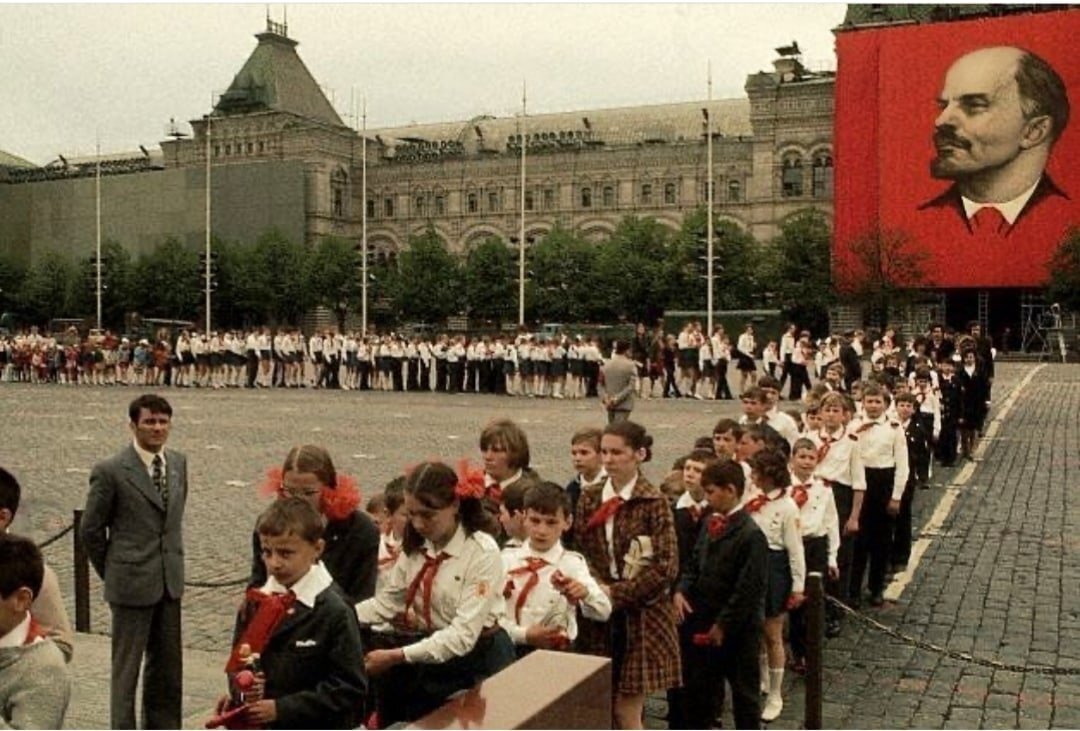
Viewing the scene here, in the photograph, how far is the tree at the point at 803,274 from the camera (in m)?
63.0

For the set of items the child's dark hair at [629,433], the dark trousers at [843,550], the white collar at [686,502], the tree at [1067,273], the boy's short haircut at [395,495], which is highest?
the tree at [1067,273]

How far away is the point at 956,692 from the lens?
745 cm

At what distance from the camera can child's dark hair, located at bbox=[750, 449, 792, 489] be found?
23.1 ft

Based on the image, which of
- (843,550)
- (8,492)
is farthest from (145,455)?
(843,550)

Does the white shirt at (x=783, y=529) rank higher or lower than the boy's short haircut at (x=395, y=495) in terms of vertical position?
lower

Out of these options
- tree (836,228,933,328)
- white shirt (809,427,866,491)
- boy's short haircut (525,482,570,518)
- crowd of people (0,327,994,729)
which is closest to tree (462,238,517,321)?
tree (836,228,933,328)

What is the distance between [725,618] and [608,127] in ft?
288

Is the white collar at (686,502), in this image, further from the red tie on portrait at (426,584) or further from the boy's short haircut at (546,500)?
the red tie on portrait at (426,584)

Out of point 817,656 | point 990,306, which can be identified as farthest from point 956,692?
point 990,306

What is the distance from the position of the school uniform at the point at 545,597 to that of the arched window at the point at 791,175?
2893 inches

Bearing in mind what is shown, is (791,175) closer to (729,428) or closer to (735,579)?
(729,428)

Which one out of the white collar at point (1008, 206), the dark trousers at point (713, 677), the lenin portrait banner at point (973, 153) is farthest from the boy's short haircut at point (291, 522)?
the white collar at point (1008, 206)

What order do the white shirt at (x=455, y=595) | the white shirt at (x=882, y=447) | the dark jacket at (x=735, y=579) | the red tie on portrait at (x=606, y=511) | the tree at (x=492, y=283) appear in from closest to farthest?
the white shirt at (x=455, y=595) < the red tie on portrait at (x=606, y=511) < the dark jacket at (x=735, y=579) < the white shirt at (x=882, y=447) < the tree at (x=492, y=283)

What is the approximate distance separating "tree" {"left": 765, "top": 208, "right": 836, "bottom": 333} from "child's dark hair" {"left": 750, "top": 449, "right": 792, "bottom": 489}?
184ft
